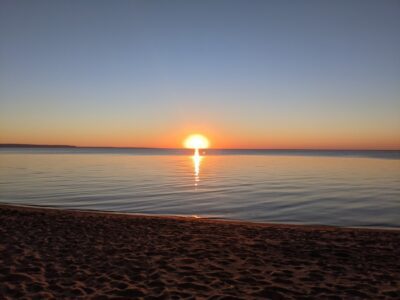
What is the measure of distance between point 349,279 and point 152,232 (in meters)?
7.51

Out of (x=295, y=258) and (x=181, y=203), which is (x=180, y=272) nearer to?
(x=295, y=258)

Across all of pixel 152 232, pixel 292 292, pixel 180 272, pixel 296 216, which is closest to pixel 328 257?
pixel 292 292

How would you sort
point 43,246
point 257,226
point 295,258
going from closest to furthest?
point 295,258
point 43,246
point 257,226

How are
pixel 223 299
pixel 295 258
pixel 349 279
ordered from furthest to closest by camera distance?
1. pixel 295 258
2. pixel 349 279
3. pixel 223 299

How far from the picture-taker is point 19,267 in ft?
29.5

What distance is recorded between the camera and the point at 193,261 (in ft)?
32.8

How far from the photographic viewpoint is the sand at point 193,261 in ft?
25.4

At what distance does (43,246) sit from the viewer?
36.9ft

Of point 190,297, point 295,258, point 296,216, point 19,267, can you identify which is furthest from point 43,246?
point 296,216

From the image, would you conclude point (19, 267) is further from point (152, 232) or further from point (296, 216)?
point (296, 216)

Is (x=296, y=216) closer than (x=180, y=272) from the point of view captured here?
No

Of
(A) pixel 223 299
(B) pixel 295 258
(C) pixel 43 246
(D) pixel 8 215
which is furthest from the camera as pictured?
(D) pixel 8 215

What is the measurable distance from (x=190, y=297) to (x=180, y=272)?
5.31 ft

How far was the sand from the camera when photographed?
7.75m
